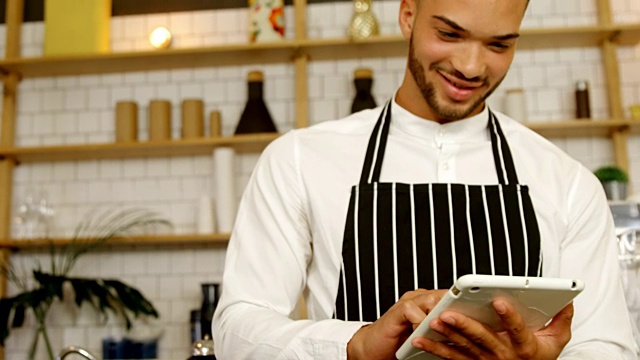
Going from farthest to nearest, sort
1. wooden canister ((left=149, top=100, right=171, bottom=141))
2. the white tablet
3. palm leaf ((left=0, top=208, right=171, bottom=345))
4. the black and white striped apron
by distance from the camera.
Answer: wooden canister ((left=149, top=100, right=171, bottom=141)) < palm leaf ((left=0, top=208, right=171, bottom=345)) < the black and white striped apron < the white tablet

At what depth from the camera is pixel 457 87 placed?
1.70m

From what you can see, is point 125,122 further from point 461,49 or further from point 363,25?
point 461,49

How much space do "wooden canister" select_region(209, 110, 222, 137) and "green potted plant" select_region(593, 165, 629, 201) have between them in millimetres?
1871

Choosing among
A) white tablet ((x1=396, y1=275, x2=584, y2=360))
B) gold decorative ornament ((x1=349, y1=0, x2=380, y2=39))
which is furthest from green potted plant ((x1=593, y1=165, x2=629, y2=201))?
white tablet ((x1=396, y1=275, x2=584, y2=360))

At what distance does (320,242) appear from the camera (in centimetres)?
170

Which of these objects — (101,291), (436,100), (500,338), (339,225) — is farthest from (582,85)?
(500,338)

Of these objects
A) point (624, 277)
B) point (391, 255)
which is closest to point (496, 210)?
point (391, 255)

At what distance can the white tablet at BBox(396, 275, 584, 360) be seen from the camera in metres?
1.04

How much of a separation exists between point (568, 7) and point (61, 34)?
266 cm

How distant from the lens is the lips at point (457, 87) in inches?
66.2

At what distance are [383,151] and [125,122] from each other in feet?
9.48

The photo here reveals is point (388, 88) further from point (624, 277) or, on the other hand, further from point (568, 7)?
point (624, 277)

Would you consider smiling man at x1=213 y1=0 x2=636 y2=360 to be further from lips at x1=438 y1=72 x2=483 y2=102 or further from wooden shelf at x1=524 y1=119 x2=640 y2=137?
wooden shelf at x1=524 y1=119 x2=640 y2=137

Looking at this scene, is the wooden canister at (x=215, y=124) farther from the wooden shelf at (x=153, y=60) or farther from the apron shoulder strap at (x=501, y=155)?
the apron shoulder strap at (x=501, y=155)
